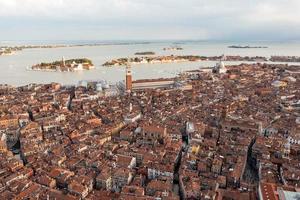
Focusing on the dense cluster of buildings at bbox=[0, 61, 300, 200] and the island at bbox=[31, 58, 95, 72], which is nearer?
the dense cluster of buildings at bbox=[0, 61, 300, 200]

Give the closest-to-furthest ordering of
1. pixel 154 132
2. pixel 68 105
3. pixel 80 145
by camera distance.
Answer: pixel 80 145 → pixel 154 132 → pixel 68 105

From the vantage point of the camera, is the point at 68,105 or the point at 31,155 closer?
the point at 31,155

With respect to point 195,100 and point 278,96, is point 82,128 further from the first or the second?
point 278,96

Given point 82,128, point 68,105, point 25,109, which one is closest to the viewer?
point 82,128

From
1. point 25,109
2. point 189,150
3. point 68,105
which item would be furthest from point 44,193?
point 68,105

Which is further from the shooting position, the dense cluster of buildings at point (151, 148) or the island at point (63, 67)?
the island at point (63, 67)

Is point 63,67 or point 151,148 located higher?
point 63,67
